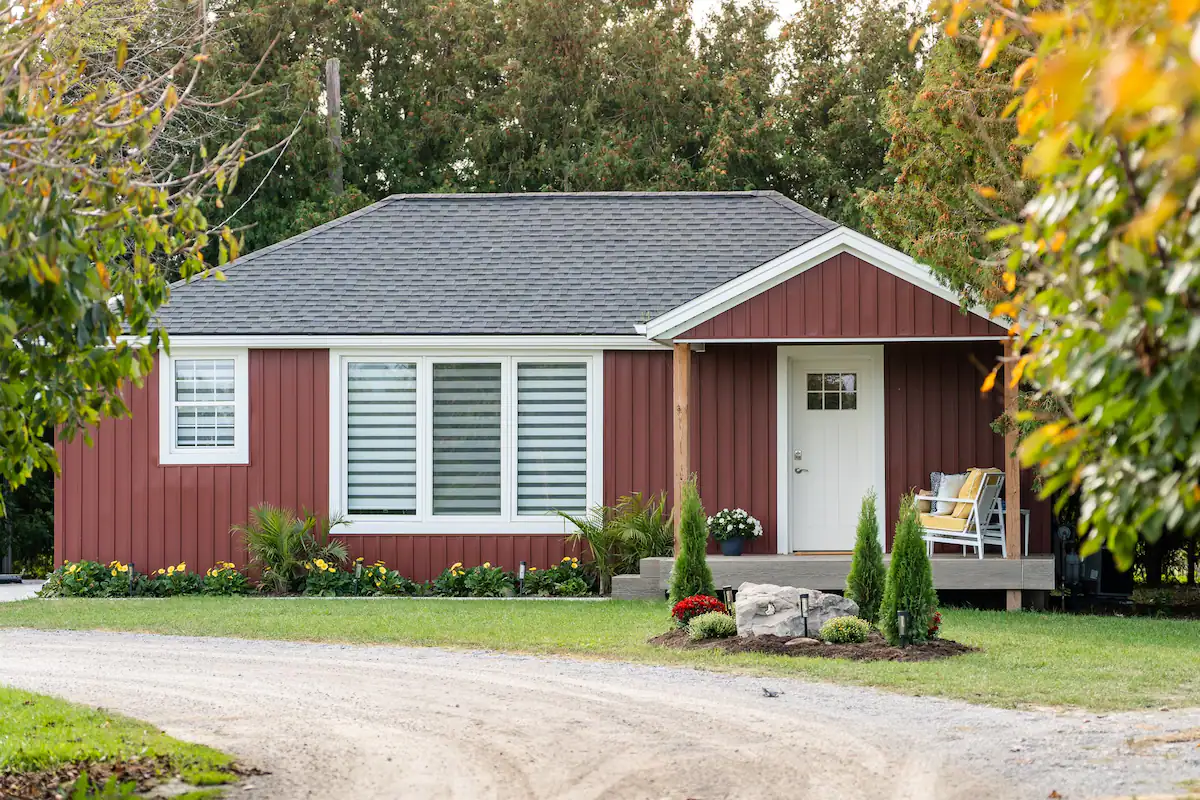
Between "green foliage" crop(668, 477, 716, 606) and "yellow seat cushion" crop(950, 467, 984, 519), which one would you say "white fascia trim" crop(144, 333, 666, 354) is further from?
"green foliage" crop(668, 477, 716, 606)

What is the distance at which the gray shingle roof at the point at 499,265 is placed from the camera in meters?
14.6

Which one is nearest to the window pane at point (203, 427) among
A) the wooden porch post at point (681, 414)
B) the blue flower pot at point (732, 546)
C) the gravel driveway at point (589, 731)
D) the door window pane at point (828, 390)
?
the wooden porch post at point (681, 414)

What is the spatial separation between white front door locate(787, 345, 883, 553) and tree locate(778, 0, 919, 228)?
8997 millimetres

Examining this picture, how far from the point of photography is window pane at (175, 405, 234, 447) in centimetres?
1453

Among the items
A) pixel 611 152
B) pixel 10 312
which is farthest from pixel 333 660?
pixel 611 152

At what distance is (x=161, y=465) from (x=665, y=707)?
334 inches

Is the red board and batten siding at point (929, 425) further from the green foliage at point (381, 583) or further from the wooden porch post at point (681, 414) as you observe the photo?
the green foliage at point (381, 583)

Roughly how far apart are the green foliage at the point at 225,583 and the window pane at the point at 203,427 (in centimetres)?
135

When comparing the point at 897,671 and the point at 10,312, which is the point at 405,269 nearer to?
the point at 897,671

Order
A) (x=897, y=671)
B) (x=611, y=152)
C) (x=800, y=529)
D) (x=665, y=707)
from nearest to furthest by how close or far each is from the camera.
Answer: (x=665, y=707)
(x=897, y=671)
(x=800, y=529)
(x=611, y=152)

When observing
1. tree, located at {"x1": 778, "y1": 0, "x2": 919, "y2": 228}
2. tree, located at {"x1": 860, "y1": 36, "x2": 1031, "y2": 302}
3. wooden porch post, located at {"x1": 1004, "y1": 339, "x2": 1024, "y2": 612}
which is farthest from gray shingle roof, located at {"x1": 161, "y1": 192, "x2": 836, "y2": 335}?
tree, located at {"x1": 778, "y1": 0, "x2": 919, "y2": 228}

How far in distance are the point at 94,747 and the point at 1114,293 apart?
16.6 feet

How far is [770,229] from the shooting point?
53.1 ft

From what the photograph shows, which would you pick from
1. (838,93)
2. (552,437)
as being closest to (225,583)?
(552,437)
